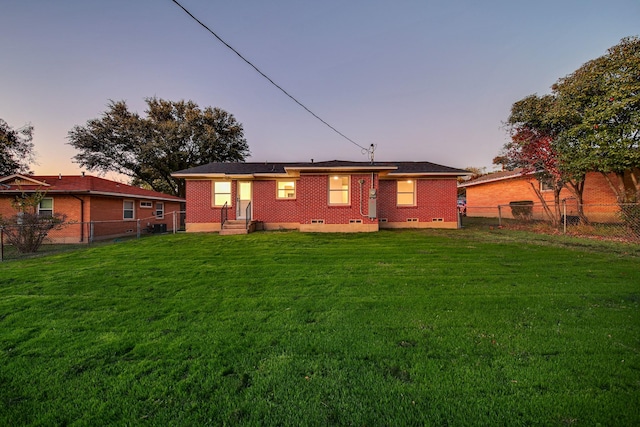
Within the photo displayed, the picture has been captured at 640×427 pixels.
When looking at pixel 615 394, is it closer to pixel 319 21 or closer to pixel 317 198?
pixel 317 198

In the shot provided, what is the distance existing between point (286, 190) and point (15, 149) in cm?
2458

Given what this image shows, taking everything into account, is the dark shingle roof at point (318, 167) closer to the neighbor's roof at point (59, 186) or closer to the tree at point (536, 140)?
→ the tree at point (536, 140)

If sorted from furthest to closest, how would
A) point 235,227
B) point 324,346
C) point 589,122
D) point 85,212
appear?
point 85,212 < point 235,227 < point 589,122 < point 324,346

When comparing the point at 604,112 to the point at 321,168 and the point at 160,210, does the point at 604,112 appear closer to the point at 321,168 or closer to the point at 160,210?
the point at 321,168

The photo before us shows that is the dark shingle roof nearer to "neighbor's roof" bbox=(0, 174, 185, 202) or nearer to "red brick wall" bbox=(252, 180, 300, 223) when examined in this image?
"red brick wall" bbox=(252, 180, 300, 223)

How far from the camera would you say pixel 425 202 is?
45.6 ft

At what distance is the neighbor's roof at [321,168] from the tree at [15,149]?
17.8 metres

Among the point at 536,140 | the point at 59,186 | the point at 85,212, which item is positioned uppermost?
the point at 536,140

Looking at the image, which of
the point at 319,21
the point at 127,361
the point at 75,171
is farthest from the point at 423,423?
the point at 75,171

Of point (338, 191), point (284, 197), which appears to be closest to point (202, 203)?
point (284, 197)

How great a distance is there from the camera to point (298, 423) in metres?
1.72

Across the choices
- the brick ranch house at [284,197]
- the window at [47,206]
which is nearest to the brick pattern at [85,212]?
the window at [47,206]

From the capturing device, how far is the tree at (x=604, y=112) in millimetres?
9344

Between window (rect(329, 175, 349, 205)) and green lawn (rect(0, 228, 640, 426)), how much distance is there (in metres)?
6.97
